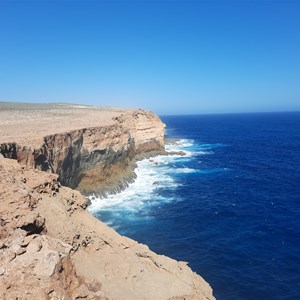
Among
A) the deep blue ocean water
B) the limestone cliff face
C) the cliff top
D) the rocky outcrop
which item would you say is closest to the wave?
the deep blue ocean water

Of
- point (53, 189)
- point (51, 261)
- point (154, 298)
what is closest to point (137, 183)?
point (53, 189)

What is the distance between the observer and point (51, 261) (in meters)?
9.31

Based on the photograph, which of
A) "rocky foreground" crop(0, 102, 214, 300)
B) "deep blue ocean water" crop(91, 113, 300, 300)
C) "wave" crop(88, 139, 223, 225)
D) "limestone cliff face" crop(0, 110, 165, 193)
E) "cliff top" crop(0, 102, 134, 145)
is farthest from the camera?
"wave" crop(88, 139, 223, 225)

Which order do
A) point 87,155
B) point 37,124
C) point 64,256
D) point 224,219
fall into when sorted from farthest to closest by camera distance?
point 37,124 → point 87,155 → point 224,219 → point 64,256

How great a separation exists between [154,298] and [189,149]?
83.6m

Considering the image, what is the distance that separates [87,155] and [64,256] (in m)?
40.4

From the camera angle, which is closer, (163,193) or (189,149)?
(163,193)

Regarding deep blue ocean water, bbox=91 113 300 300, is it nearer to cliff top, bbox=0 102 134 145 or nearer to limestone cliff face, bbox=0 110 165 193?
limestone cliff face, bbox=0 110 165 193

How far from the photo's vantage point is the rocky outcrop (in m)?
9.09

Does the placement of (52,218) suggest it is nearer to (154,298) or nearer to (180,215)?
(154,298)

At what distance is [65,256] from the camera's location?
981 cm

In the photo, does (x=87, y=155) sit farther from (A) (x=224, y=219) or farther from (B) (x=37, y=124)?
(A) (x=224, y=219)

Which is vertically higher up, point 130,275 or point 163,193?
point 130,275

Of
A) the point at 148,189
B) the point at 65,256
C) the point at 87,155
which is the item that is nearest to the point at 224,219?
the point at 148,189
